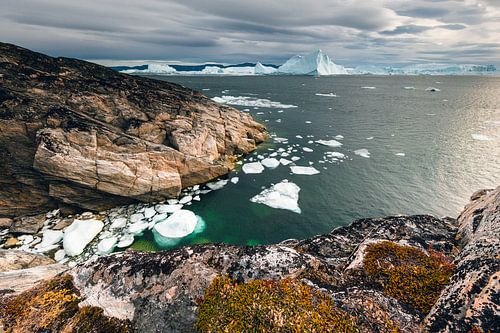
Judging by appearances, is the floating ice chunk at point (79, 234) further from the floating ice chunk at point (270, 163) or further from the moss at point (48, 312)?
the floating ice chunk at point (270, 163)

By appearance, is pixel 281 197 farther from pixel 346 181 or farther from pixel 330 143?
pixel 330 143

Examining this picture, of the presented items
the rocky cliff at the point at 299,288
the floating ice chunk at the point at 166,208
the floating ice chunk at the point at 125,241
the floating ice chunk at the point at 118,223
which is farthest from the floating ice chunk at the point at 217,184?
the rocky cliff at the point at 299,288

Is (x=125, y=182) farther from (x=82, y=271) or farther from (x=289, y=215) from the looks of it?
(x=82, y=271)

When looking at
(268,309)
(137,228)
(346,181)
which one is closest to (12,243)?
(137,228)

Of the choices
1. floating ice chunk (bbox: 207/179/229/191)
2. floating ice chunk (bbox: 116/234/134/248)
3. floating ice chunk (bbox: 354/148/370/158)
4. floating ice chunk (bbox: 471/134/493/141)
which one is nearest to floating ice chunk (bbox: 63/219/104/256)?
floating ice chunk (bbox: 116/234/134/248)

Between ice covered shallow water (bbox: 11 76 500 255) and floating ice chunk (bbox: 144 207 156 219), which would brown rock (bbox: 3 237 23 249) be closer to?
ice covered shallow water (bbox: 11 76 500 255)
